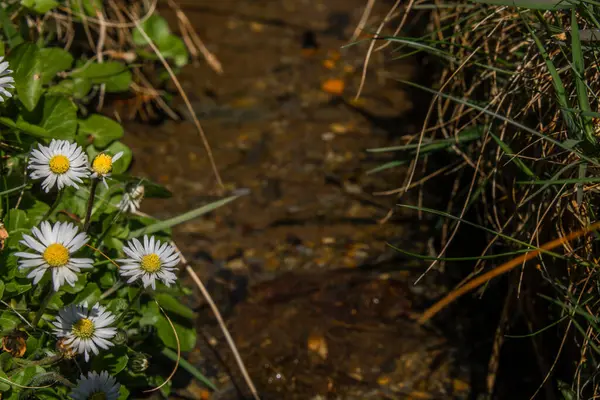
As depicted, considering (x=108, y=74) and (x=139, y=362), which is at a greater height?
(x=108, y=74)

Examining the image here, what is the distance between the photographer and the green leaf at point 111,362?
1462mm

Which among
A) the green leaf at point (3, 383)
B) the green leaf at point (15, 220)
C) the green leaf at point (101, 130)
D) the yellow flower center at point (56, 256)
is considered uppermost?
the green leaf at point (101, 130)

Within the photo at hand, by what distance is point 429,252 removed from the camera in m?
2.22

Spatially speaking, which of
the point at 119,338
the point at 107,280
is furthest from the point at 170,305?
the point at 119,338

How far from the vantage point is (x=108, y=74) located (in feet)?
7.02

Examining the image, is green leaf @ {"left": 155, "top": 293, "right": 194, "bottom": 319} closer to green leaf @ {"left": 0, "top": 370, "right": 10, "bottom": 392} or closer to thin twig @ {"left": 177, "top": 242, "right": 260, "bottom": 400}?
thin twig @ {"left": 177, "top": 242, "right": 260, "bottom": 400}

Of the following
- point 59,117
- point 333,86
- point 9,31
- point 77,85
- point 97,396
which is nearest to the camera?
point 97,396

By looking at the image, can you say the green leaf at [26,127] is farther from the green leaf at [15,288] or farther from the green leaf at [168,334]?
the green leaf at [168,334]

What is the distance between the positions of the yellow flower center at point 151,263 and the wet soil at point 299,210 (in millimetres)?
620

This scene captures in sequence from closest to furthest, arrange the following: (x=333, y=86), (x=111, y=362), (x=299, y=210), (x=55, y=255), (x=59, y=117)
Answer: (x=55, y=255) → (x=111, y=362) → (x=59, y=117) → (x=299, y=210) → (x=333, y=86)

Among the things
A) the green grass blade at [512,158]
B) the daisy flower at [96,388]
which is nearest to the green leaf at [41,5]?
the daisy flower at [96,388]

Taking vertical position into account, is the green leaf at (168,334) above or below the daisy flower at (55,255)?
below

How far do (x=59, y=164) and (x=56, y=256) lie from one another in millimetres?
214

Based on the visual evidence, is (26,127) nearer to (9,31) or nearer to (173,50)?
(9,31)
